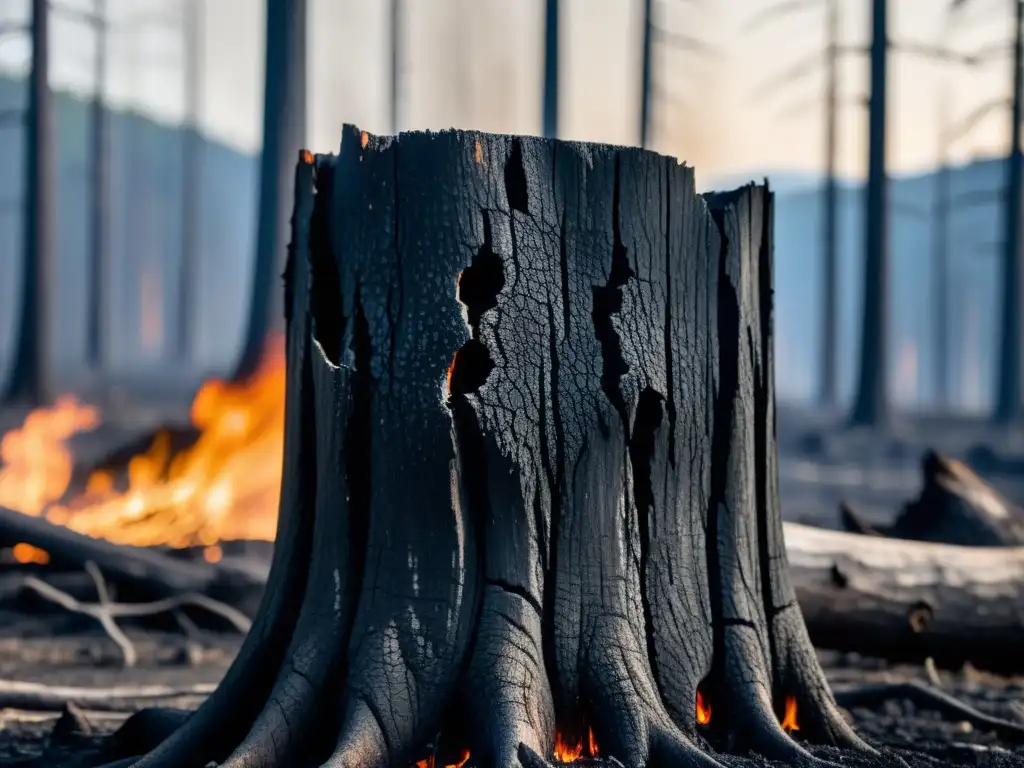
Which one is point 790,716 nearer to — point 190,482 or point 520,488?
point 520,488

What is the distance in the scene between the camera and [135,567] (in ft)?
22.8

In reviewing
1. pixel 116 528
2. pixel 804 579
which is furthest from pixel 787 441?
pixel 804 579

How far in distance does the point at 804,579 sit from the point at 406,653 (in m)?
2.30

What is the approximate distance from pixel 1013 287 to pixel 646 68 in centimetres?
991

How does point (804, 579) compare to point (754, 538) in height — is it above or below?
below

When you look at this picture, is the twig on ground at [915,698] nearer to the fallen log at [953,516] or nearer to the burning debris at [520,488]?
the burning debris at [520,488]

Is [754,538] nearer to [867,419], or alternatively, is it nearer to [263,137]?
[263,137]

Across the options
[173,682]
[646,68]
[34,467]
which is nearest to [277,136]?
[34,467]

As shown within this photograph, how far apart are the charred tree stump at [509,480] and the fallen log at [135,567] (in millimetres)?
4097

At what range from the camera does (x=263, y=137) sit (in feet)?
51.9

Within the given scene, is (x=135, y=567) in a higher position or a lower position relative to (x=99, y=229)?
lower

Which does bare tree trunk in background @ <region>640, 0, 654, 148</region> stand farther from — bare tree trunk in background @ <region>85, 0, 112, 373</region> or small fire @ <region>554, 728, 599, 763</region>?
small fire @ <region>554, 728, 599, 763</region>

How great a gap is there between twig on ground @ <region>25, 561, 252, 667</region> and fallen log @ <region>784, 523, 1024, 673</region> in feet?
11.8

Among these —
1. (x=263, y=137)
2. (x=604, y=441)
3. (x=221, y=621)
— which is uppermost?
(x=263, y=137)
